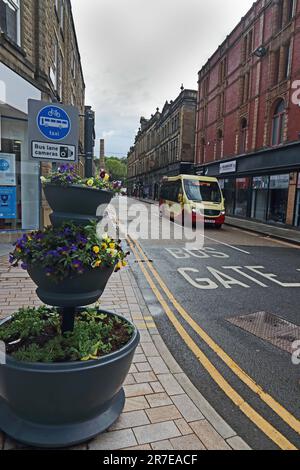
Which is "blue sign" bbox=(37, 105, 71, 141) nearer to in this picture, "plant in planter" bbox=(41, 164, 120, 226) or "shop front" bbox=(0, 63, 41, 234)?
"plant in planter" bbox=(41, 164, 120, 226)

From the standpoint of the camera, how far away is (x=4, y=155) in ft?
32.8

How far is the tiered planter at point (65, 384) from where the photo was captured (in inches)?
86.7

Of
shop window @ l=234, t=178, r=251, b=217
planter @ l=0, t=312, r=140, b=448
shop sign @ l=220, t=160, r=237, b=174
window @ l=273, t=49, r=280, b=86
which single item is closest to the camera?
planter @ l=0, t=312, r=140, b=448

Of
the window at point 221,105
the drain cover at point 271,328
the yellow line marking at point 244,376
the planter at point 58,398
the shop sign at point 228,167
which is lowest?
the yellow line marking at point 244,376

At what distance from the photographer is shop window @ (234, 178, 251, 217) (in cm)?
2319

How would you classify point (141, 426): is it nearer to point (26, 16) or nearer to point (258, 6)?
point (26, 16)

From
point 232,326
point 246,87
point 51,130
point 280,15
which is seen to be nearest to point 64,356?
point 232,326

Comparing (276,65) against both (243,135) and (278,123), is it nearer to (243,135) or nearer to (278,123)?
(278,123)

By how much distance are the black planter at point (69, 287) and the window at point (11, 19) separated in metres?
8.96

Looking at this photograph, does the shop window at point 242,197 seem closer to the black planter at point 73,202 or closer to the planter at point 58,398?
the black planter at point 73,202

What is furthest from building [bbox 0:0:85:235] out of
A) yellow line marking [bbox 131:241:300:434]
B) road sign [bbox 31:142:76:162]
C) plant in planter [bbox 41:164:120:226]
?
plant in planter [bbox 41:164:120:226]

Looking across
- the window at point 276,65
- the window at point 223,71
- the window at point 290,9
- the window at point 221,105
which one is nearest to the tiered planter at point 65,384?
the window at point 276,65

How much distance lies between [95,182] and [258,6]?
2591cm
